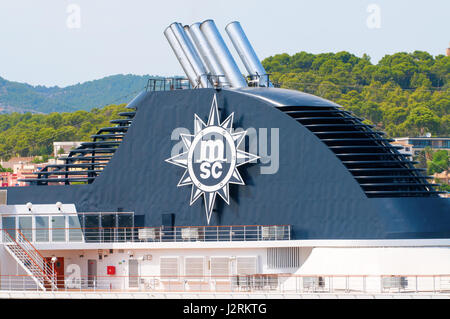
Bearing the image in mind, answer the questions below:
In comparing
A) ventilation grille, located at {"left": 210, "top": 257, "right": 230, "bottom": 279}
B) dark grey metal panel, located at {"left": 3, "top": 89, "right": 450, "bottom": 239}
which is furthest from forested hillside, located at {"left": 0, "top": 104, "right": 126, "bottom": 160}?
ventilation grille, located at {"left": 210, "top": 257, "right": 230, "bottom": 279}

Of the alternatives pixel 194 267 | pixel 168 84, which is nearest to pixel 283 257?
pixel 194 267

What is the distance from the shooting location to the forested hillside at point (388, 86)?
521 ft

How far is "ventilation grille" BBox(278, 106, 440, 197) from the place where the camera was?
32875 mm

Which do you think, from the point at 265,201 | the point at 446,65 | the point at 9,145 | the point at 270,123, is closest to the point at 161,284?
the point at 265,201

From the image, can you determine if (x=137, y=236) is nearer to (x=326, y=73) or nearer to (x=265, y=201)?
(x=265, y=201)

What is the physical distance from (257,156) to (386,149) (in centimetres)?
448

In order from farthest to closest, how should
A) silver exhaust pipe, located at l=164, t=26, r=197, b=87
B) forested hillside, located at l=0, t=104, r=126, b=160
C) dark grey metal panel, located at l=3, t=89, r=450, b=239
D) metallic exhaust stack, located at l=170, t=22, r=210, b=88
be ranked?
1. forested hillside, located at l=0, t=104, r=126, b=160
2. silver exhaust pipe, located at l=164, t=26, r=197, b=87
3. metallic exhaust stack, located at l=170, t=22, r=210, b=88
4. dark grey metal panel, located at l=3, t=89, r=450, b=239

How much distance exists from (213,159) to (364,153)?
17.2 ft

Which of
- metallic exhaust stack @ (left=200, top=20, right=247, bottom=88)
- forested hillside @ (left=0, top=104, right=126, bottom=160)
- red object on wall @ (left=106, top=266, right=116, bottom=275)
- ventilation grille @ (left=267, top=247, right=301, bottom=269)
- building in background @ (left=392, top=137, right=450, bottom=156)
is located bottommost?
red object on wall @ (left=106, top=266, right=116, bottom=275)

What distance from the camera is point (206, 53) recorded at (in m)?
37.8

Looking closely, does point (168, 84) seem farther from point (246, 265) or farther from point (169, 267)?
point (246, 265)

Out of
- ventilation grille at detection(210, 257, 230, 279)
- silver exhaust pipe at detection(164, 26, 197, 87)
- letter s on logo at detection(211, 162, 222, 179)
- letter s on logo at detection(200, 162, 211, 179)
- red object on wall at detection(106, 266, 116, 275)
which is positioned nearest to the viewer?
ventilation grille at detection(210, 257, 230, 279)

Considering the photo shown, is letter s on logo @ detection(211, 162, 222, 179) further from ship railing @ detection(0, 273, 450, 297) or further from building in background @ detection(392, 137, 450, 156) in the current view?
building in background @ detection(392, 137, 450, 156)

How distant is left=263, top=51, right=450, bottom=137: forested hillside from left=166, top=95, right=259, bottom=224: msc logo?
4920 inches
